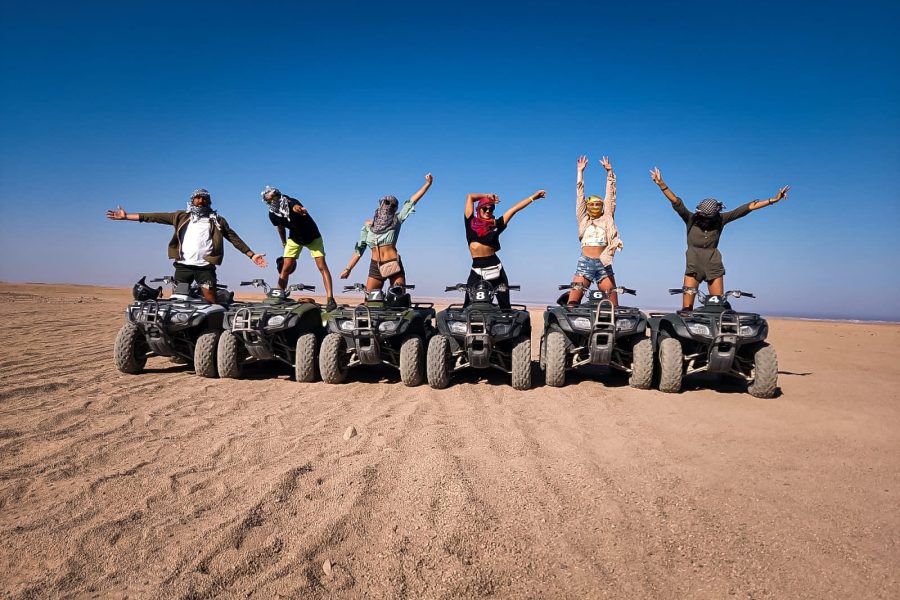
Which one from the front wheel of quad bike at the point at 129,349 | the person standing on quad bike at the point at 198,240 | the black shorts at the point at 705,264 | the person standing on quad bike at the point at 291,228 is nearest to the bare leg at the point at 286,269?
the person standing on quad bike at the point at 291,228

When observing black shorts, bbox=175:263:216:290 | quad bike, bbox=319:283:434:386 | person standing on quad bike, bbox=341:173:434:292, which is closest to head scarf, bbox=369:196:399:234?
person standing on quad bike, bbox=341:173:434:292

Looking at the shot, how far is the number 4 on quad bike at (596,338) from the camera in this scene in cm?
618

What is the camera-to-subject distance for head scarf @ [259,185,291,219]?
829cm

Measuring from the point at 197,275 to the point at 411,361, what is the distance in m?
3.92

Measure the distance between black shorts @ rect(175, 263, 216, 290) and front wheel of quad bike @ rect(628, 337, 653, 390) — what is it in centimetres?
645

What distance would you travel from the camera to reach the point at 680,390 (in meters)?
6.50

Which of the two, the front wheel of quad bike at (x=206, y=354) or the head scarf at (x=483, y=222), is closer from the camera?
the front wheel of quad bike at (x=206, y=354)

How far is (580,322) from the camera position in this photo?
6.25m

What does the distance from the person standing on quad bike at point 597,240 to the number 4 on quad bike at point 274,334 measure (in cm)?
397

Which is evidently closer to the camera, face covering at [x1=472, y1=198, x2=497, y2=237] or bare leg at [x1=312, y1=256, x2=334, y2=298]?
face covering at [x1=472, y1=198, x2=497, y2=237]

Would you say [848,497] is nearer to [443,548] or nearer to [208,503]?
[443,548]

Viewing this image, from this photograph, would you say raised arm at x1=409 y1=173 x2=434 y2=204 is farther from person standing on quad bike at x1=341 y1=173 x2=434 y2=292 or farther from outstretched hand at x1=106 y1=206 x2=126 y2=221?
outstretched hand at x1=106 y1=206 x2=126 y2=221

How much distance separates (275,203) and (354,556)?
22.9ft

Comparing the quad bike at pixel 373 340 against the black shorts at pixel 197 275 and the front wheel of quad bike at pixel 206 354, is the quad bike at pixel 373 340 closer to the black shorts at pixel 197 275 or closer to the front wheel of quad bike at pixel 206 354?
the front wheel of quad bike at pixel 206 354
